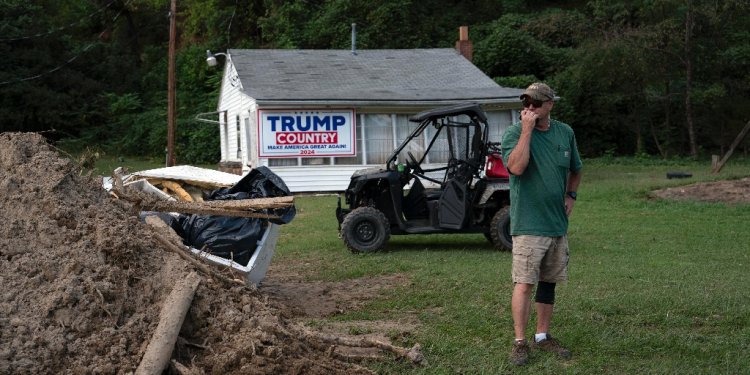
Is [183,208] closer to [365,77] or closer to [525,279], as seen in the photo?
[525,279]

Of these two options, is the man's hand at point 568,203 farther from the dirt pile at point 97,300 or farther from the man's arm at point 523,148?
the dirt pile at point 97,300

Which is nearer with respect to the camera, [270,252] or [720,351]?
[720,351]

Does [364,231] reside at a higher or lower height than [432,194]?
lower

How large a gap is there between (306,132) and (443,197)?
10.2m

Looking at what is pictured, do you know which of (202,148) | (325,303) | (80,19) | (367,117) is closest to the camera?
(325,303)

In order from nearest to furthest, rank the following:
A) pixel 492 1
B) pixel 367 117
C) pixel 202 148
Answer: pixel 367 117, pixel 202 148, pixel 492 1

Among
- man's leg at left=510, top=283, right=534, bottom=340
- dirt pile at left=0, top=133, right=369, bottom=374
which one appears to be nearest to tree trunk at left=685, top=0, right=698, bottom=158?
man's leg at left=510, top=283, right=534, bottom=340

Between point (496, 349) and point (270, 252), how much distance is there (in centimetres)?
276

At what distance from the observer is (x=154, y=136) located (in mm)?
35375

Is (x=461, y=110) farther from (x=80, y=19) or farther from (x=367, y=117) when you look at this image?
(x=80, y=19)

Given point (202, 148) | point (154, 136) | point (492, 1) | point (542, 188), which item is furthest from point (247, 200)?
point (492, 1)

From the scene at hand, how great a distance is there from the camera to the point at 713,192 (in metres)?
16.2

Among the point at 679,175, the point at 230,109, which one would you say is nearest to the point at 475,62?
the point at 230,109

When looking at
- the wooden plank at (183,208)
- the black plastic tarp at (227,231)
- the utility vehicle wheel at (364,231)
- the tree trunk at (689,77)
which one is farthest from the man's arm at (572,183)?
the tree trunk at (689,77)
